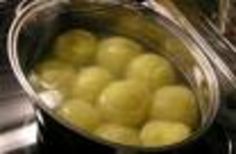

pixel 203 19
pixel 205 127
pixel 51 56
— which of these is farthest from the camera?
pixel 203 19

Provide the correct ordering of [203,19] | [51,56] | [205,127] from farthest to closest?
1. [203,19]
2. [51,56]
3. [205,127]

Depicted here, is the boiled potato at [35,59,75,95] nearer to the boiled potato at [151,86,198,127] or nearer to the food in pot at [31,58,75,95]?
the food in pot at [31,58,75,95]

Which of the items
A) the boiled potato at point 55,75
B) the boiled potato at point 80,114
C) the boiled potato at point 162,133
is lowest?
the boiled potato at point 162,133

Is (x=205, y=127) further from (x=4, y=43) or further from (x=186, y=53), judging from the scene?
→ (x=4, y=43)

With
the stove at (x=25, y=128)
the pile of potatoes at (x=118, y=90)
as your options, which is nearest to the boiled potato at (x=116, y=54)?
the pile of potatoes at (x=118, y=90)

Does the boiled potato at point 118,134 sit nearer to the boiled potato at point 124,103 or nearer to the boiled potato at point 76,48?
the boiled potato at point 124,103

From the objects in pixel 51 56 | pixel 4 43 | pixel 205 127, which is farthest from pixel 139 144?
pixel 4 43
